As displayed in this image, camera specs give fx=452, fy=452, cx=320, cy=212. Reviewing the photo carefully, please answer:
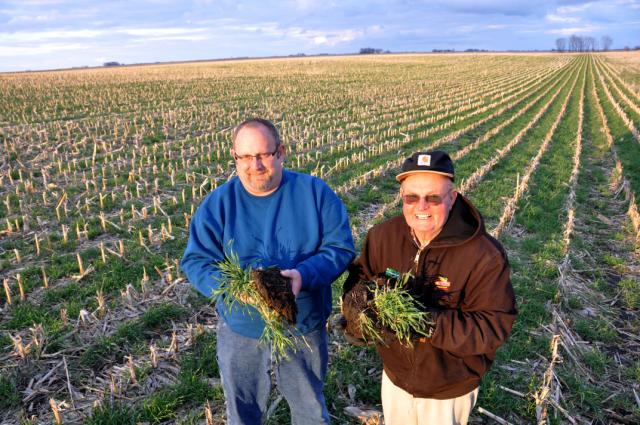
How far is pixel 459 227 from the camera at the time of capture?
110 inches

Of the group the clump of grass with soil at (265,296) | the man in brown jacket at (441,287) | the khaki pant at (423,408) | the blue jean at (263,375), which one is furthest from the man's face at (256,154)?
the khaki pant at (423,408)

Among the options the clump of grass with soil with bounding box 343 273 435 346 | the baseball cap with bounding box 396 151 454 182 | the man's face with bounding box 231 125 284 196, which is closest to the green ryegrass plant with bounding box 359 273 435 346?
the clump of grass with soil with bounding box 343 273 435 346

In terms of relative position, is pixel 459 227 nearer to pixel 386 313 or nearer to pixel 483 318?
pixel 483 318

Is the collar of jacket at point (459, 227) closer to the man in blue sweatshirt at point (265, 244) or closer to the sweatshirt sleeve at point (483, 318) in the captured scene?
the sweatshirt sleeve at point (483, 318)

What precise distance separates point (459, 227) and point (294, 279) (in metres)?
1.08

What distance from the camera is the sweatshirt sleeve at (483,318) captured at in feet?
8.64

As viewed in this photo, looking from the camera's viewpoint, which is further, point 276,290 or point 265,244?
point 265,244

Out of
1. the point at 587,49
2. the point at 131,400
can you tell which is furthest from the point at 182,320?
the point at 587,49

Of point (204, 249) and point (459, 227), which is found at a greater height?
point (459, 227)

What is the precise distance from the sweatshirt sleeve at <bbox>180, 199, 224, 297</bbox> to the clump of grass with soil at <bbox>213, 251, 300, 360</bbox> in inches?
3.3

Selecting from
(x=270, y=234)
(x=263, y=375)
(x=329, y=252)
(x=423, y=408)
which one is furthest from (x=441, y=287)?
(x=263, y=375)

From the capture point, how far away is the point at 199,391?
4.51 m

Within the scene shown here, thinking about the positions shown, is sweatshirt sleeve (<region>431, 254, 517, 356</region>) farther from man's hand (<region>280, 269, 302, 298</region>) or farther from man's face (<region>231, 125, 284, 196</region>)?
man's face (<region>231, 125, 284, 196</region>)

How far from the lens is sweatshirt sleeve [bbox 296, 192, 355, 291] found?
2.93 meters
